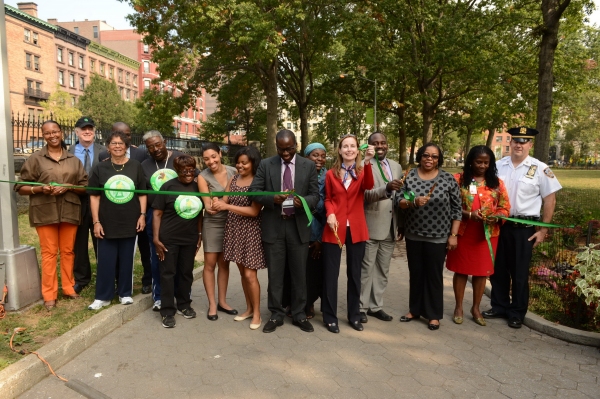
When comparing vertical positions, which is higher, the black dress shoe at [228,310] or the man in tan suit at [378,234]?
the man in tan suit at [378,234]

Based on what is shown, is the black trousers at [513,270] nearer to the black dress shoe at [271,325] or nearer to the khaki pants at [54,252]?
the black dress shoe at [271,325]

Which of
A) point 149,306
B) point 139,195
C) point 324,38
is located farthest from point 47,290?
point 324,38

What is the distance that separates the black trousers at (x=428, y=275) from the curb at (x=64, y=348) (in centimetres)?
331

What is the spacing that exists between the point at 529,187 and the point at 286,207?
8.87 ft

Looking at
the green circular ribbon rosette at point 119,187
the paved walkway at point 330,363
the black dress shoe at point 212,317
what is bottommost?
the paved walkway at point 330,363

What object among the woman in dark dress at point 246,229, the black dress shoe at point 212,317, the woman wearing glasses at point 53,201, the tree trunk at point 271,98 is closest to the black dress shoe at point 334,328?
the woman in dark dress at point 246,229

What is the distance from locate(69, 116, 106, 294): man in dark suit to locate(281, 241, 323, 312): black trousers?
259cm

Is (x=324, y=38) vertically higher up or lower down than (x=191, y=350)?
higher up

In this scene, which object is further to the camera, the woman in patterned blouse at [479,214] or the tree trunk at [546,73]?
the tree trunk at [546,73]

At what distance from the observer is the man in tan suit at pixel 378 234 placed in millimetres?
4887

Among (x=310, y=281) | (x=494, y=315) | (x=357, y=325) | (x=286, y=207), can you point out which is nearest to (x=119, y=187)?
(x=286, y=207)

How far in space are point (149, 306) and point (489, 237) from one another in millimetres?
4159

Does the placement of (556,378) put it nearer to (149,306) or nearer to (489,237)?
(489,237)

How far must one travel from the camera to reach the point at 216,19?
54.5ft
